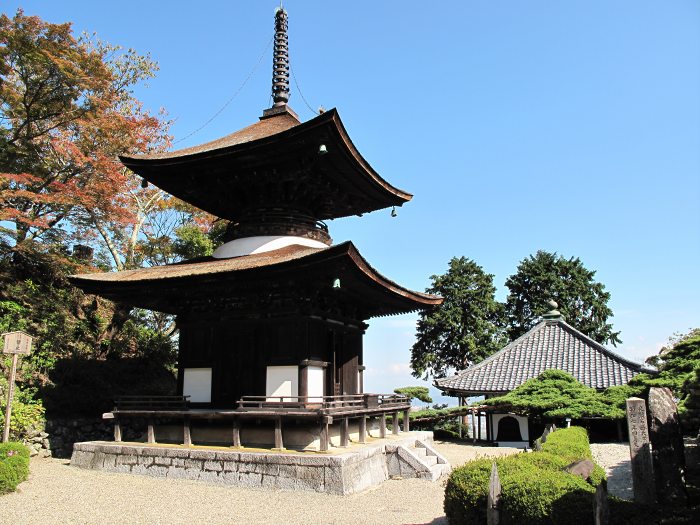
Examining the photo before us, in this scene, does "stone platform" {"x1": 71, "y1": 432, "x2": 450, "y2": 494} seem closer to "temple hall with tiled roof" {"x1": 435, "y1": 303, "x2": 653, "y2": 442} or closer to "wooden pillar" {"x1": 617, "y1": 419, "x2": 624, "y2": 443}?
"temple hall with tiled roof" {"x1": 435, "y1": 303, "x2": 653, "y2": 442}

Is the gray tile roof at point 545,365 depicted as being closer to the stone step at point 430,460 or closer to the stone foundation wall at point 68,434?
the stone step at point 430,460

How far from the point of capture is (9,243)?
21734 millimetres

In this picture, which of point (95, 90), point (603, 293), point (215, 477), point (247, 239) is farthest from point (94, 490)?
point (603, 293)

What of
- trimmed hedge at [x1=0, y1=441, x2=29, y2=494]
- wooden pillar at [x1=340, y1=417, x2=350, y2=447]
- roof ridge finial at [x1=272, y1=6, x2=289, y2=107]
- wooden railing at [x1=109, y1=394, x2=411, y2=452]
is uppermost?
roof ridge finial at [x1=272, y1=6, x2=289, y2=107]

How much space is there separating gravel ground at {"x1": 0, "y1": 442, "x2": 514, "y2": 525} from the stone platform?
0.25 meters

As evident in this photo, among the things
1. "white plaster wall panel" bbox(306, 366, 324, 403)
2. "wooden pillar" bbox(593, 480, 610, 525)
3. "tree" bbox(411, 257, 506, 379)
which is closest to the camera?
"wooden pillar" bbox(593, 480, 610, 525)

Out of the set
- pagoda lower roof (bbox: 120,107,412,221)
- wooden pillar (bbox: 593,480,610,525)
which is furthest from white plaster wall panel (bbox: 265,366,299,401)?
wooden pillar (bbox: 593,480,610,525)

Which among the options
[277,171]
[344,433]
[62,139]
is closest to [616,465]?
[344,433]

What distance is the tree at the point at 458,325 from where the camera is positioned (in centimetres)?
3725

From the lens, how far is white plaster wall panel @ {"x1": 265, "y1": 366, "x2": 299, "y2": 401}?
521 inches

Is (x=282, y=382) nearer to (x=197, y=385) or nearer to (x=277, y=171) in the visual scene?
(x=197, y=385)

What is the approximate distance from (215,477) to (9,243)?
15954 millimetres

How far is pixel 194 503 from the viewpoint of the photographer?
10.1 meters

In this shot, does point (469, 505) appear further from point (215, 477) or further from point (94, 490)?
point (94, 490)
